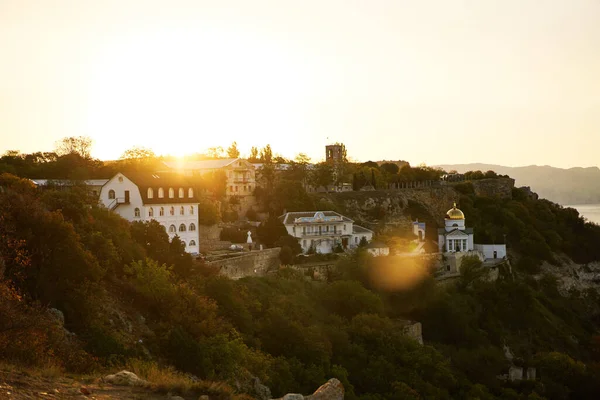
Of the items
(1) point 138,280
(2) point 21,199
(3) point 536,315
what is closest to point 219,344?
(1) point 138,280

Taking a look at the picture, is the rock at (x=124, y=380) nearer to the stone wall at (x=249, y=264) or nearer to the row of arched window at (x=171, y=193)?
the stone wall at (x=249, y=264)

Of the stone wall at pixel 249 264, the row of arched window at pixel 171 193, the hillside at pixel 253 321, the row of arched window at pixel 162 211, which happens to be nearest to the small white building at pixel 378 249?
the hillside at pixel 253 321

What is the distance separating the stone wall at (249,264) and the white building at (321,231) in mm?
5332

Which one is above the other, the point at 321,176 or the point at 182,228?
the point at 321,176

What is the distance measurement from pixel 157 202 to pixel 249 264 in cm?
681

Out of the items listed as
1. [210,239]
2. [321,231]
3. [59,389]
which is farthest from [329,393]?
[321,231]

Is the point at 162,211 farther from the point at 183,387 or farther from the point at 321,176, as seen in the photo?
the point at 183,387

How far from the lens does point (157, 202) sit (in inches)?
1604

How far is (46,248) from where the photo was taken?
69.8 ft

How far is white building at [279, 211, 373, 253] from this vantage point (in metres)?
49.0

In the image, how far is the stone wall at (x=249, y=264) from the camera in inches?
1409

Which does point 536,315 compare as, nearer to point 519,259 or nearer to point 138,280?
point 519,259

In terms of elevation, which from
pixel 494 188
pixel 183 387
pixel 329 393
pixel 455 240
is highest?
pixel 494 188

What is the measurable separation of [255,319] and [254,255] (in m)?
10.1
